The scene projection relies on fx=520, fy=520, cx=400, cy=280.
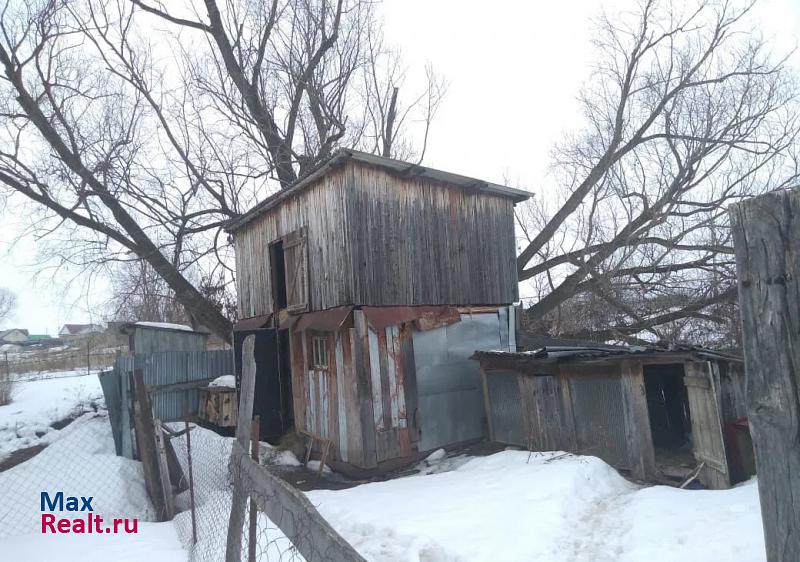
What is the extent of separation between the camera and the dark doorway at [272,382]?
12172mm

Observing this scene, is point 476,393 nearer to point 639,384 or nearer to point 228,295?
point 639,384

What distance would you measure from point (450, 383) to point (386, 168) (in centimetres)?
471

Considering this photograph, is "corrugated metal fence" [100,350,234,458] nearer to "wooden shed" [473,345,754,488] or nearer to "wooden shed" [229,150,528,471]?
"wooden shed" [229,150,528,471]

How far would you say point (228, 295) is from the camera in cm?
2100

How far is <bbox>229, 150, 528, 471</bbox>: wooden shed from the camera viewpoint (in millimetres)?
9938

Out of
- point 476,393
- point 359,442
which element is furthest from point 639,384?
point 359,442

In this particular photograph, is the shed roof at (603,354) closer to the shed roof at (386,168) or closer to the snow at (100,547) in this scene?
the shed roof at (386,168)

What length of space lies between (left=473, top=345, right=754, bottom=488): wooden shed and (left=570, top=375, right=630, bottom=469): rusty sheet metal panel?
2 centimetres

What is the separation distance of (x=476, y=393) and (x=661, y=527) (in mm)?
6157

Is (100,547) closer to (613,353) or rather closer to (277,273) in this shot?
(613,353)

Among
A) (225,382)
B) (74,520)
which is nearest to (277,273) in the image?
(225,382)

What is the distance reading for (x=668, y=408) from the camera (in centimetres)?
1050

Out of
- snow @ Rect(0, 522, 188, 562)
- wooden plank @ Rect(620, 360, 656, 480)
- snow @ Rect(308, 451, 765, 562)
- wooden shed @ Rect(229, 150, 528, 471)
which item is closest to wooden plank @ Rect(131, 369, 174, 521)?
snow @ Rect(0, 522, 188, 562)

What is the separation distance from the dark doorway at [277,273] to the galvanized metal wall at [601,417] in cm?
743
